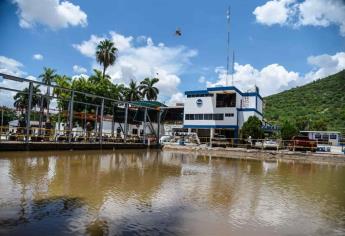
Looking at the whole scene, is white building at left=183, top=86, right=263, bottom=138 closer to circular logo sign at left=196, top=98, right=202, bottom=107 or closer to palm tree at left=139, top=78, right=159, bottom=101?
circular logo sign at left=196, top=98, right=202, bottom=107

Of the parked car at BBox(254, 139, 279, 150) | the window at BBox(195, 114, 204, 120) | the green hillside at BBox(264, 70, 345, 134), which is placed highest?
the green hillside at BBox(264, 70, 345, 134)

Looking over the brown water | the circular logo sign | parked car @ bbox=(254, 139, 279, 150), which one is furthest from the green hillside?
the brown water

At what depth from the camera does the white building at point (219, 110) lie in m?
48.8

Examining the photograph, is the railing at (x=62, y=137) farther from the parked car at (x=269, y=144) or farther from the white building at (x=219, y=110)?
the parked car at (x=269, y=144)

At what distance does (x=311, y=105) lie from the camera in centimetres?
11112

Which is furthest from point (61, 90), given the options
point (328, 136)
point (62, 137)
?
A: point (328, 136)

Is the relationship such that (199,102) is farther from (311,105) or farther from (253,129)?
(311,105)

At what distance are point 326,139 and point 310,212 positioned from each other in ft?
172

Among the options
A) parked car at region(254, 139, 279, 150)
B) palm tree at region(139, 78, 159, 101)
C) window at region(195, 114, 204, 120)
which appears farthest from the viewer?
palm tree at region(139, 78, 159, 101)

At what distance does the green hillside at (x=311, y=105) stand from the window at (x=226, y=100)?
36404mm

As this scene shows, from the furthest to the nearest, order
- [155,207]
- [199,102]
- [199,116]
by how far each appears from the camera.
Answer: [199,102]
[199,116]
[155,207]

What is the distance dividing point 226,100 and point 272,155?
18421 millimetres

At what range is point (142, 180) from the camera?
12547 mm

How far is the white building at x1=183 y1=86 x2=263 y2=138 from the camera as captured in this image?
160ft
